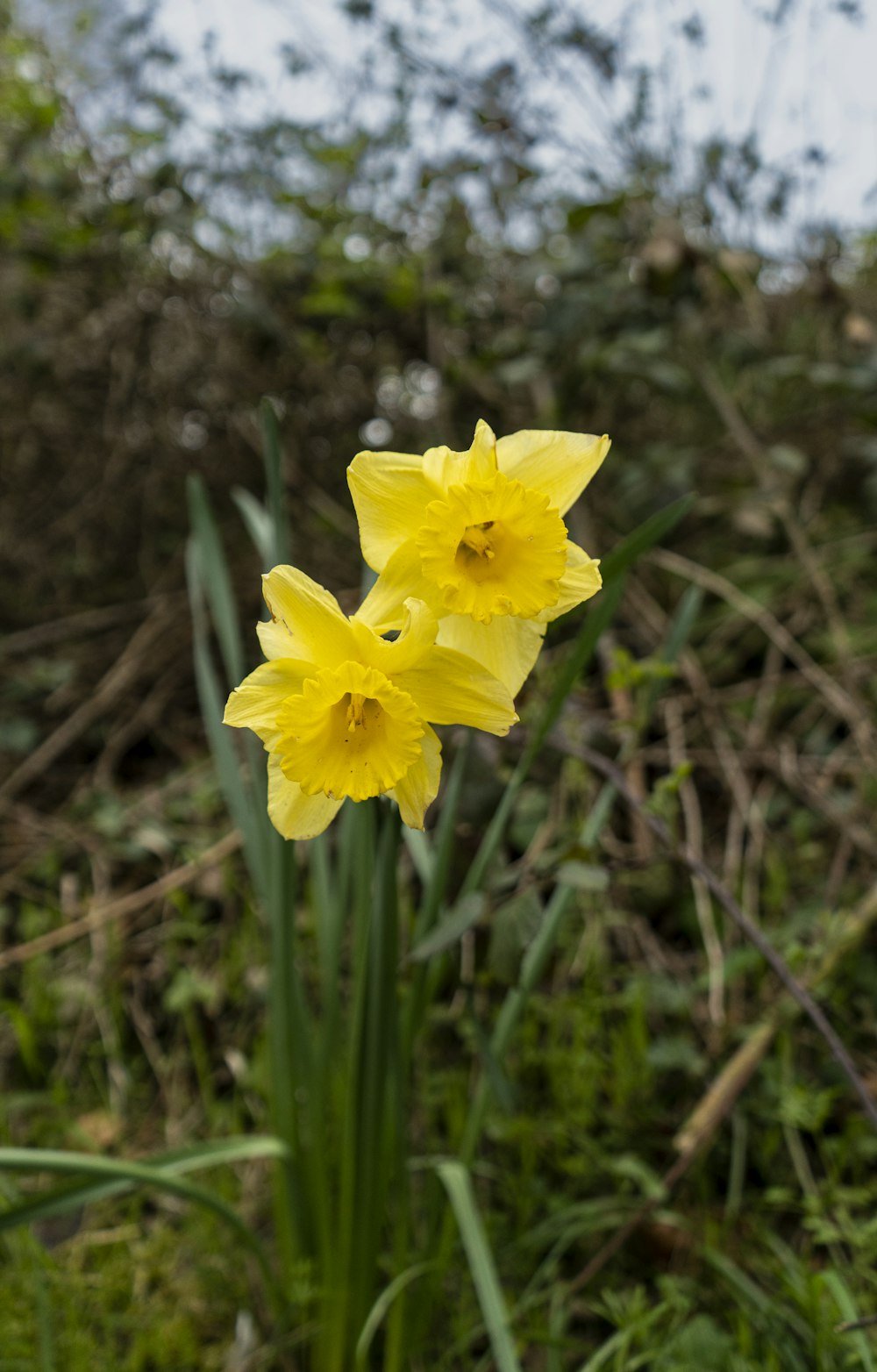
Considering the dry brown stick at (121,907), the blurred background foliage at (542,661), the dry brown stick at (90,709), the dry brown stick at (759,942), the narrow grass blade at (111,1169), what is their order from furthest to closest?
the dry brown stick at (90,709) → the dry brown stick at (121,907) → the blurred background foliage at (542,661) → the dry brown stick at (759,942) → the narrow grass blade at (111,1169)

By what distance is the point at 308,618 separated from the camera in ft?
2.05

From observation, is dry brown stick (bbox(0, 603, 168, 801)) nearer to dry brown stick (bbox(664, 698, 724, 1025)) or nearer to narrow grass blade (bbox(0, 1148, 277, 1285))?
dry brown stick (bbox(664, 698, 724, 1025))

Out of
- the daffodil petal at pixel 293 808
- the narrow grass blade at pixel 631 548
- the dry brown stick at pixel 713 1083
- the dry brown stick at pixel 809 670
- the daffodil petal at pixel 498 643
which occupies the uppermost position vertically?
the daffodil petal at pixel 498 643

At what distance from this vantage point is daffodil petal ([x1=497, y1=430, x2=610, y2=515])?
0.67 metres

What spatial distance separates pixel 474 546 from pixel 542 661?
912 mm

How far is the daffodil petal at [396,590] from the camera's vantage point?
0.65m

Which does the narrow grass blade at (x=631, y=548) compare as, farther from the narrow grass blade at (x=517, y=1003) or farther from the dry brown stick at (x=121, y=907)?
the dry brown stick at (x=121, y=907)

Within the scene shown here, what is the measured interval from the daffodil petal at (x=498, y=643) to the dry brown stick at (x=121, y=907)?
1.17 metres

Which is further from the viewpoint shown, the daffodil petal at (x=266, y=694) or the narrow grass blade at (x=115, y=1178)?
the narrow grass blade at (x=115, y=1178)

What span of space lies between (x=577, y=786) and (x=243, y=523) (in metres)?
1.37

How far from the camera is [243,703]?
2.02 ft

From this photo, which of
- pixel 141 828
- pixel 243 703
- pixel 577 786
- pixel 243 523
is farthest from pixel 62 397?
pixel 243 703

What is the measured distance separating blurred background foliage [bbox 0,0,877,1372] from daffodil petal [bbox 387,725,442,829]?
240 millimetres

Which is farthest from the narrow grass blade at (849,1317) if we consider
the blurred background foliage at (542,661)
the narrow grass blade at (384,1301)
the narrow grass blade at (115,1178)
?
the narrow grass blade at (115,1178)
